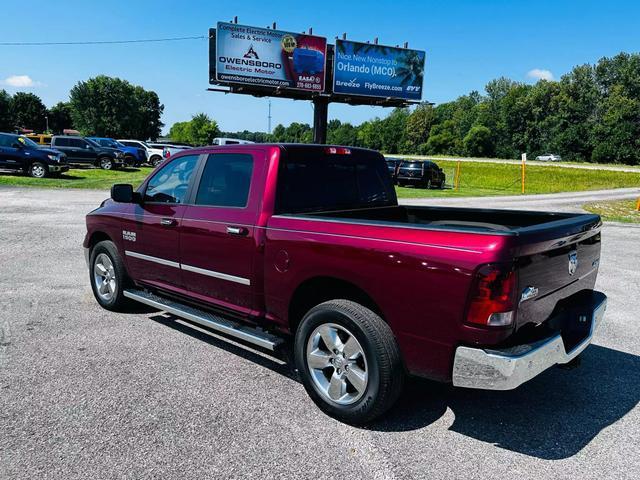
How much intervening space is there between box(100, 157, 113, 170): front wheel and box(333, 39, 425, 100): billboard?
1639cm

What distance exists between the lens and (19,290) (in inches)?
249

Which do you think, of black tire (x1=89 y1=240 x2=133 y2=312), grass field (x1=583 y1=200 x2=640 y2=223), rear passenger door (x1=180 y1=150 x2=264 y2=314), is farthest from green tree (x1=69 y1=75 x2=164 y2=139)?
rear passenger door (x1=180 y1=150 x2=264 y2=314)

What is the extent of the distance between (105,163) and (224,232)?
27.3 meters

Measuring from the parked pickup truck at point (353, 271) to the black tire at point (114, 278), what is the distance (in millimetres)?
219

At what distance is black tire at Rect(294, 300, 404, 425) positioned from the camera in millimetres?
3117

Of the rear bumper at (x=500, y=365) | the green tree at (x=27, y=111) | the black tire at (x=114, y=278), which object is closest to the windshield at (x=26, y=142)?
the black tire at (x=114, y=278)

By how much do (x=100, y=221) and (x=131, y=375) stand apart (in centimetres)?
224

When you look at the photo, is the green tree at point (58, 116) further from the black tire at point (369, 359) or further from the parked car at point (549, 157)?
the black tire at point (369, 359)

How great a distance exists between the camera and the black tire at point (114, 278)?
5379 mm

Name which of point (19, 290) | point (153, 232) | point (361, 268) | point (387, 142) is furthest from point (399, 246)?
point (387, 142)

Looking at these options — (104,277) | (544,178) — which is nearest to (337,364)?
(104,277)

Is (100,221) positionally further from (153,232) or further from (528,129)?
(528,129)

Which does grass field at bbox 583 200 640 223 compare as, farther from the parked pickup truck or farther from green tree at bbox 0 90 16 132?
green tree at bbox 0 90 16 132

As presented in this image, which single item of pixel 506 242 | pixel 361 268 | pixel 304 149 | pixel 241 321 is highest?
pixel 304 149
